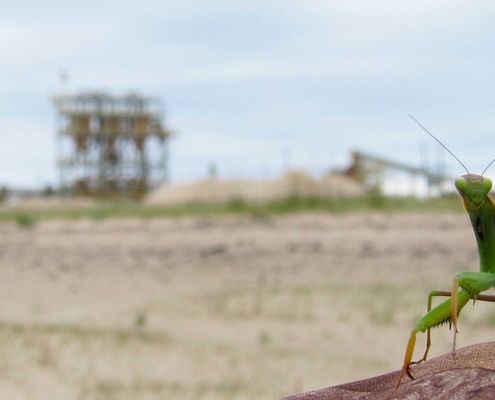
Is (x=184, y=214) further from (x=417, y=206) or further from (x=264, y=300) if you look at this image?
(x=264, y=300)

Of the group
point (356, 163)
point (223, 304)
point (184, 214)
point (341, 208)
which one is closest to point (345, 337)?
point (223, 304)

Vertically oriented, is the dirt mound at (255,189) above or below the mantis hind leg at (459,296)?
below

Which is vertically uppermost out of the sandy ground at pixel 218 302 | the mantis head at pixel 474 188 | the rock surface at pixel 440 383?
the mantis head at pixel 474 188

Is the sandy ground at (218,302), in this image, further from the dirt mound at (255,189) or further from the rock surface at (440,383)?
the rock surface at (440,383)

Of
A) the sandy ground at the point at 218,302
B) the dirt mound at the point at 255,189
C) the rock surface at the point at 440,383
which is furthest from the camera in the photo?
the dirt mound at the point at 255,189

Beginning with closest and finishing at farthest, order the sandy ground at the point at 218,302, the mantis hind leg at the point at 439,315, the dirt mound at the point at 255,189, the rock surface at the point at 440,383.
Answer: the rock surface at the point at 440,383 → the mantis hind leg at the point at 439,315 → the sandy ground at the point at 218,302 → the dirt mound at the point at 255,189

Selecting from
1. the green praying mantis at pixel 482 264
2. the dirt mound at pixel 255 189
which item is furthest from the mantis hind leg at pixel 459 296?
the dirt mound at pixel 255 189
